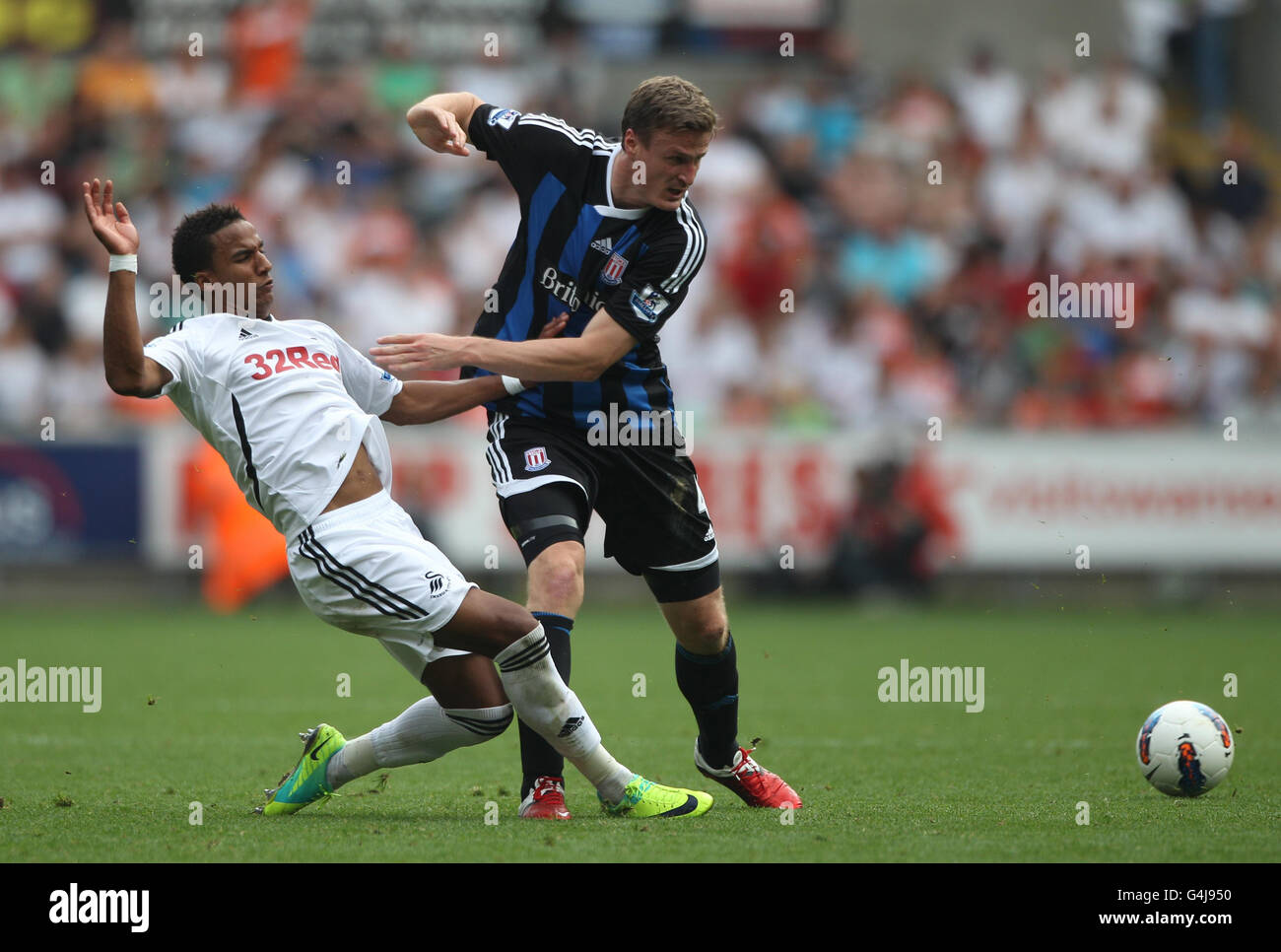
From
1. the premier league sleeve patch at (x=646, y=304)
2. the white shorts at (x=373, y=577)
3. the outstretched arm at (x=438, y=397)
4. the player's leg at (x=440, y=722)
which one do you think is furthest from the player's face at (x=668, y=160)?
the player's leg at (x=440, y=722)

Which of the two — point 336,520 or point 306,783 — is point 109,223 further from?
point 306,783

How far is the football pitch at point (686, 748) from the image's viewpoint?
17.1 ft

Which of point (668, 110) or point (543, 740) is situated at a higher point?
point (668, 110)

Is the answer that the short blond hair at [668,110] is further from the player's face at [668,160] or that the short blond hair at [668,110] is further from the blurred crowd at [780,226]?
the blurred crowd at [780,226]

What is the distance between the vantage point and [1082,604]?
16.8 m

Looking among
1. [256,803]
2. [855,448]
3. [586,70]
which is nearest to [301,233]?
[586,70]

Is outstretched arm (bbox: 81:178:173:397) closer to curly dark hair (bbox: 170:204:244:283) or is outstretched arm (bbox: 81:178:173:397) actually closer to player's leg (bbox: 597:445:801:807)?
curly dark hair (bbox: 170:204:244:283)

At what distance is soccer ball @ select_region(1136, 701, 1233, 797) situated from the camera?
6195 millimetres

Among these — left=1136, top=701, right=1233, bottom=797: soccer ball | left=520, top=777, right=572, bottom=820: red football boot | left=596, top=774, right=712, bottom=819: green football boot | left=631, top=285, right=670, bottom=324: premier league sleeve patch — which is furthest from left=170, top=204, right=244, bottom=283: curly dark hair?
left=1136, top=701, right=1233, bottom=797: soccer ball

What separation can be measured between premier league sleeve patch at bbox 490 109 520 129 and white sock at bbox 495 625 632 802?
80.9 inches

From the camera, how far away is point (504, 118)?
6.50 meters

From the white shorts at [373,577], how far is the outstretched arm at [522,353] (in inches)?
20.5

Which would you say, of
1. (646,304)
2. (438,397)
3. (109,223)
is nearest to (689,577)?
(646,304)

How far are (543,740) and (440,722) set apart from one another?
363 millimetres
